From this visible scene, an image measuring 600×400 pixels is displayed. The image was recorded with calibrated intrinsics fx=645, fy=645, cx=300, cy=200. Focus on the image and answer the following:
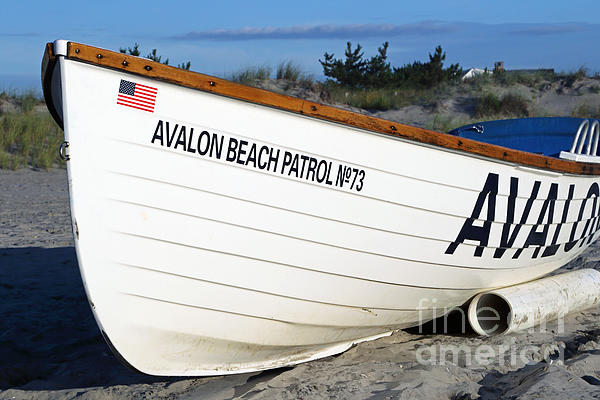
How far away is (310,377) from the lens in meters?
3.61

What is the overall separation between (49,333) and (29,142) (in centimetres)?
845

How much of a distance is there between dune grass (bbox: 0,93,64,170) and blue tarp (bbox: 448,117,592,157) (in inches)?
313

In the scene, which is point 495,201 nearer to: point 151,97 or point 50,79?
point 151,97

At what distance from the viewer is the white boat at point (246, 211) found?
2.88 meters

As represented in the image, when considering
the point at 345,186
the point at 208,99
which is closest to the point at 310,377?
the point at 345,186

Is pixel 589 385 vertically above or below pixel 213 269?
below

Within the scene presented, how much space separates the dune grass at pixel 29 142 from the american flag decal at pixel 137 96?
9485 mm

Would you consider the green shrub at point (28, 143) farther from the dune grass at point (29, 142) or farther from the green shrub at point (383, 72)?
the green shrub at point (383, 72)

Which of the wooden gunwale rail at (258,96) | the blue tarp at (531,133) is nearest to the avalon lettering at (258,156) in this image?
the wooden gunwale rail at (258,96)

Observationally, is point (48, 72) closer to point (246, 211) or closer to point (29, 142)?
point (246, 211)

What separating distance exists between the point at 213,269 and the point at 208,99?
0.84 m

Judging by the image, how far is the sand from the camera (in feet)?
10.8

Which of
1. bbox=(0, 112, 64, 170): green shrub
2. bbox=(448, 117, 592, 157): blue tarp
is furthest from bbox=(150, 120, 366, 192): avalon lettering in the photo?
bbox=(0, 112, 64, 170): green shrub

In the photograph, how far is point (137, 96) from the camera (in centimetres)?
285
